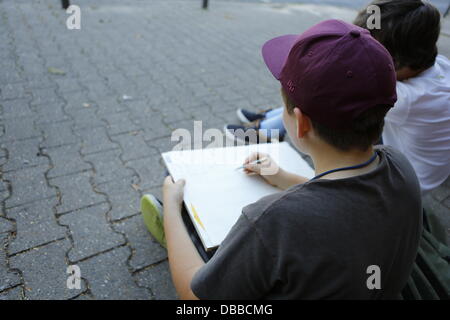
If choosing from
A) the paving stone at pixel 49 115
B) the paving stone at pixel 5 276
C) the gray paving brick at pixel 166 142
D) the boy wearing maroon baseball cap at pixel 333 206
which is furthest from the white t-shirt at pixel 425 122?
the paving stone at pixel 49 115

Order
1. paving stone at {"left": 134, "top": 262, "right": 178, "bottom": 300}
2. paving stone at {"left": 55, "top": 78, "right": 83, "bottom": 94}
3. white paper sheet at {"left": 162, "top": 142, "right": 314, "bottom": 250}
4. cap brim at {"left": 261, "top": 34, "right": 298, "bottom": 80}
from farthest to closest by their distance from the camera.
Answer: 1. paving stone at {"left": 55, "top": 78, "right": 83, "bottom": 94}
2. paving stone at {"left": 134, "top": 262, "right": 178, "bottom": 300}
3. white paper sheet at {"left": 162, "top": 142, "right": 314, "bottom": 250}
4. cap brim at {"left": 261, "top": 34, "right": 298, "bottom": 80}

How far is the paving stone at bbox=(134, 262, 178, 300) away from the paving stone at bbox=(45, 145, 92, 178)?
85 centimetres

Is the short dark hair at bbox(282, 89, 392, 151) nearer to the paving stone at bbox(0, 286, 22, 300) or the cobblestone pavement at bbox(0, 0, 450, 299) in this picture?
the cobblestone pavement at bbox(0, 0, 450, 299)

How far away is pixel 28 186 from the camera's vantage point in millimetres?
1886

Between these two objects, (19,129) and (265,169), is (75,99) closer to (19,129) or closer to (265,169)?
(19,129)

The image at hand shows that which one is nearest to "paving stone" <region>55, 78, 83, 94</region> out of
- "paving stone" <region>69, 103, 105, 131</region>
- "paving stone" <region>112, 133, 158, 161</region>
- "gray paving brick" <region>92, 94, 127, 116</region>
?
"gray paving brick" <region>92, 94, 127, 116</region>

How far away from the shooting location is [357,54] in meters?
0.74

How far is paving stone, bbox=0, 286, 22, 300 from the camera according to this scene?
1365 mm

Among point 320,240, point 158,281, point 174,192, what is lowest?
point 158,281

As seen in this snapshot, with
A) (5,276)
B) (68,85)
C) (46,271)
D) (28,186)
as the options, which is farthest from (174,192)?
(68,85)

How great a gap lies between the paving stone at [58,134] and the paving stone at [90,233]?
69cm

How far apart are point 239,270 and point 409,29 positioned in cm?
116

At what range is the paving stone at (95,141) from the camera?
2.24 meters
